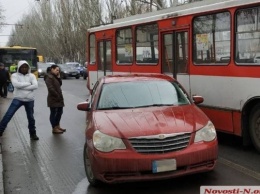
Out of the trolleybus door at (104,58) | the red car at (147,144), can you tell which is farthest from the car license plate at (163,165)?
the trolleybus door at (104,58)

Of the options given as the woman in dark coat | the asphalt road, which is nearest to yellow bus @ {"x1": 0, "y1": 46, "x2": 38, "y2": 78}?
the woman in dark coat

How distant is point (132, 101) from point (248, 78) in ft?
7.19

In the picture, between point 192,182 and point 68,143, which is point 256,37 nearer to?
point 192,182

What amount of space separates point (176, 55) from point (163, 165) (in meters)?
4.67

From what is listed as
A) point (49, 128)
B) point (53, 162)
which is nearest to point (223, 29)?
point (53, 162)

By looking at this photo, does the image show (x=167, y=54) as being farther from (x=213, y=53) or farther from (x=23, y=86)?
(x=23, y=86)

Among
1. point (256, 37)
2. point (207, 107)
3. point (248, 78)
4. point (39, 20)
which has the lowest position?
point (207, 107)

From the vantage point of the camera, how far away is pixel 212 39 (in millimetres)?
8320

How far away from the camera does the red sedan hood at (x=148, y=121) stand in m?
5.32

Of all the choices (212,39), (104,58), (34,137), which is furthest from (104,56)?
(212,39)

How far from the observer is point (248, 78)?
7.26m

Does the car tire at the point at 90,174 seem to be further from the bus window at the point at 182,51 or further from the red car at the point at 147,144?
the bus window at the point at 182,51

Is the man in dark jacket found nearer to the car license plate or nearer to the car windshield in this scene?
the car windshield

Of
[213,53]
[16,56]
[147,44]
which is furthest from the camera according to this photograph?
[16,56]
